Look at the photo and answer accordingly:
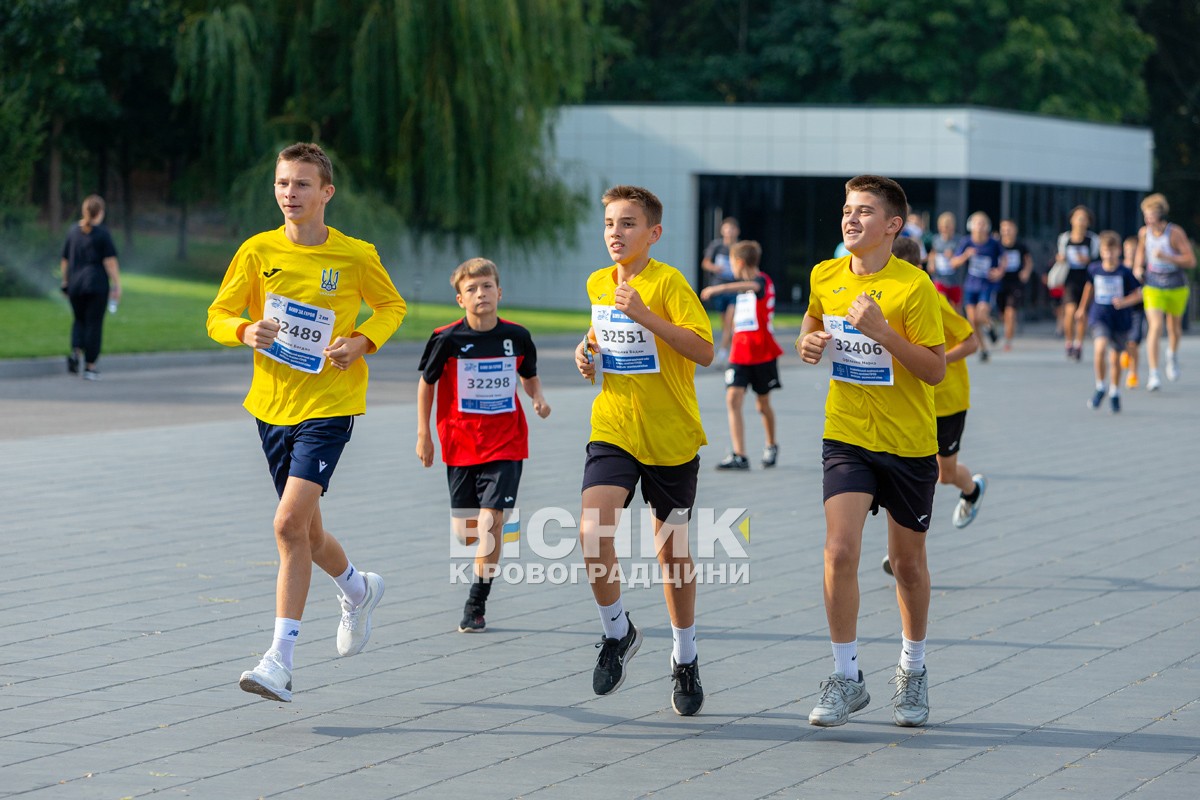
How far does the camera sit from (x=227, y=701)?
6141 mm

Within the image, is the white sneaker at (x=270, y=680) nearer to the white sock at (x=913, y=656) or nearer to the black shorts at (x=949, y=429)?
the white sock at (x=913, y=656)

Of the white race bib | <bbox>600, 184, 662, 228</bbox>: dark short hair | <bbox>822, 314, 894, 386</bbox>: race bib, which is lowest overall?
the white race bib

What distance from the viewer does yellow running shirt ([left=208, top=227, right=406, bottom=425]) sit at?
247 inches

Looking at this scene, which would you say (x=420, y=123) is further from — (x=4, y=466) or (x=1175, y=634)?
(x=1175, y=634)

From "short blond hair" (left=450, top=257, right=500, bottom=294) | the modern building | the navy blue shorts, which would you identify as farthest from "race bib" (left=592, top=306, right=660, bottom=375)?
the modern building

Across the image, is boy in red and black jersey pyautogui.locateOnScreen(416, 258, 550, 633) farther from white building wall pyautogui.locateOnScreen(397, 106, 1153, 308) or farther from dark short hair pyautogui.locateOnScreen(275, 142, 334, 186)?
white building wall pyautogui.locateOnScreen(397, 106, 1153, 308)

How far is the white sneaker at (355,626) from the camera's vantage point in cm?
673

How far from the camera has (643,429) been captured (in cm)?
615

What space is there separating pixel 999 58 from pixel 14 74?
29.0m

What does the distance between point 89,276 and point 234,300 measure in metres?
14.1

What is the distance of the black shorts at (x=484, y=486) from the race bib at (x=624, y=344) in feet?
5.08

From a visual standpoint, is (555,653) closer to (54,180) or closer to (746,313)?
(746,313)

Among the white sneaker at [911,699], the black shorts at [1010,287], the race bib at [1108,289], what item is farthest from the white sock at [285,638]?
the black shorts at [1010,287]

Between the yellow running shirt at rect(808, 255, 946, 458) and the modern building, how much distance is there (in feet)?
108
